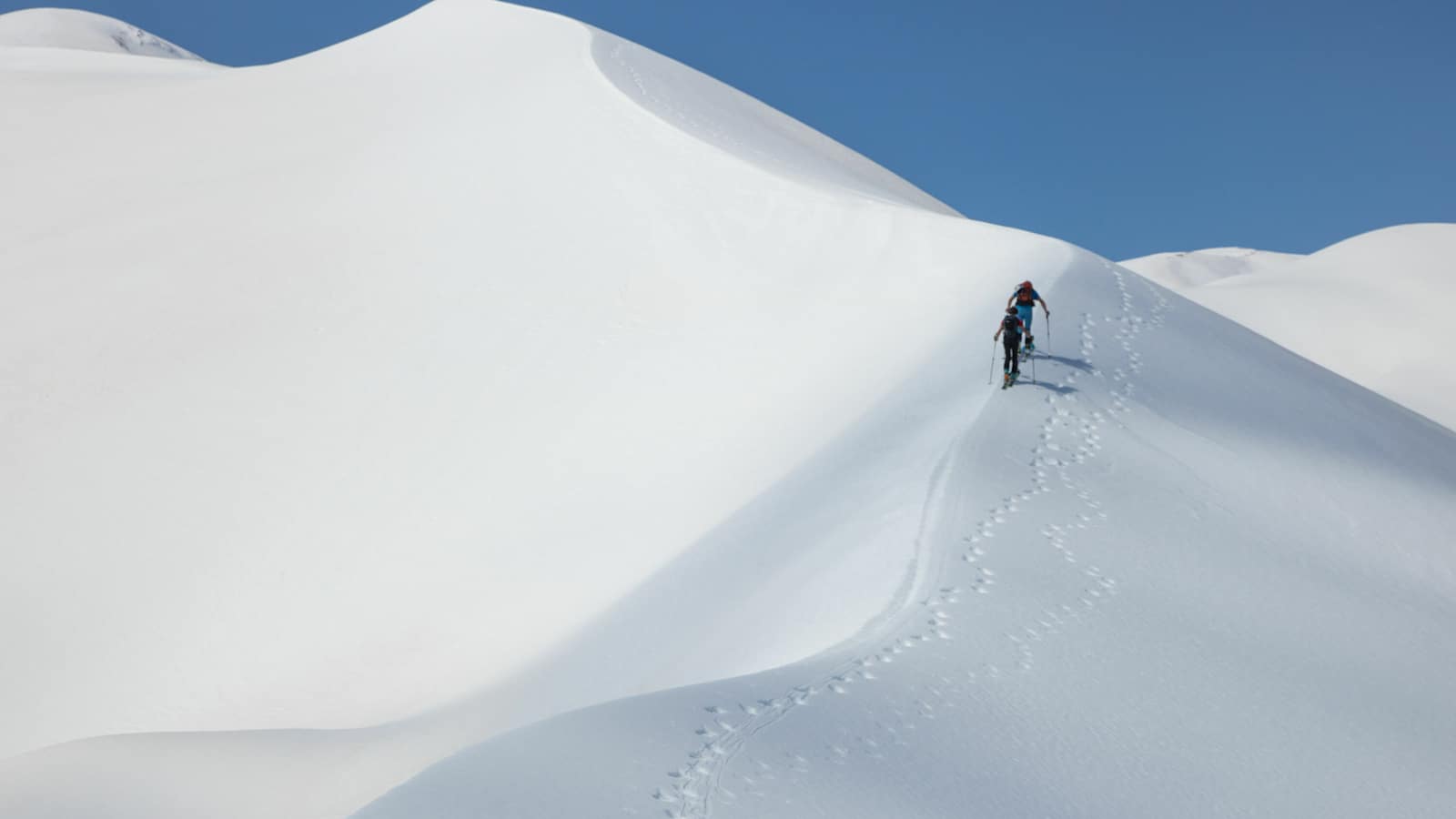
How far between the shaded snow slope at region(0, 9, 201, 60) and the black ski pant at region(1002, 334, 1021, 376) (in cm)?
8964

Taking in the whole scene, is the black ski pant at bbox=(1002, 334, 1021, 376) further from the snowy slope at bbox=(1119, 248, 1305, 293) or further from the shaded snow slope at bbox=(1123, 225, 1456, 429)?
the snowy slope at bbox=(1119, 248, 1305, 293)

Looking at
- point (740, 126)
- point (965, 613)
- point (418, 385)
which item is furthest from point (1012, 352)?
point (740, 126)

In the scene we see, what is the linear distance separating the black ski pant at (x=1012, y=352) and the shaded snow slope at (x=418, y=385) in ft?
5.03

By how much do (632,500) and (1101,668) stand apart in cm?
680

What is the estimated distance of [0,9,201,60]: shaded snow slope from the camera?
89.4 metres

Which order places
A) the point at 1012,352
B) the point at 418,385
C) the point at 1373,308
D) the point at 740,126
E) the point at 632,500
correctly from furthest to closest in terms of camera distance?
the point at 1373,308, the point at 740,126, the point at 418,385, the point at 632,500, the point at 1012,352

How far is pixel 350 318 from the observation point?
18312 mm

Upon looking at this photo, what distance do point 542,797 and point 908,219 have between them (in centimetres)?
1528

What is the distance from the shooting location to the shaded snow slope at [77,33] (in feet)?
293

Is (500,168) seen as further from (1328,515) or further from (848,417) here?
(1328,515)

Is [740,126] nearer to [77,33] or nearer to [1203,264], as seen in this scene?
[77,33]

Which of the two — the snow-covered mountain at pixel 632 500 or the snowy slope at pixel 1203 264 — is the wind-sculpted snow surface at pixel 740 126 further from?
the snowy slope at pixel 1203 264

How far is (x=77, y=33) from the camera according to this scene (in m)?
92.3

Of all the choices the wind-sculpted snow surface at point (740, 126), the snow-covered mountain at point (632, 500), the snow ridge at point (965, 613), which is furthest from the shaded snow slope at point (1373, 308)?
the snow ridge at point (965, 613)
